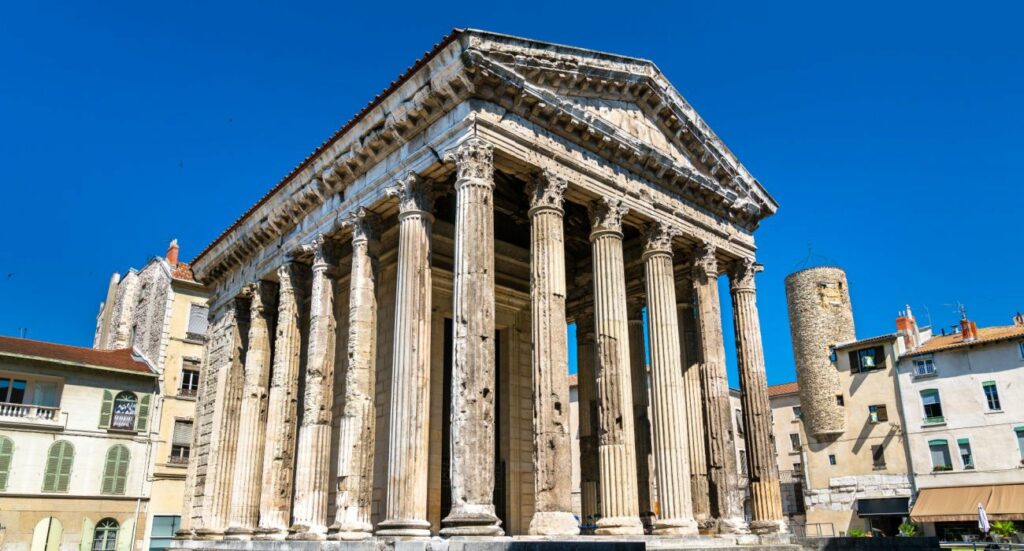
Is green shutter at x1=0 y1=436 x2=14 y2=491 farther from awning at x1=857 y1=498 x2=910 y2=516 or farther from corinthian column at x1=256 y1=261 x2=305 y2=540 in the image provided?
awning at x1=857 y1=498 x2=910 y2=516

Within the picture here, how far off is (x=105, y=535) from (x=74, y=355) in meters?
5.80

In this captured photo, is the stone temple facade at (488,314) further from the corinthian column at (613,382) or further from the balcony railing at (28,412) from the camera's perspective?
the balcony railing at (28,412)

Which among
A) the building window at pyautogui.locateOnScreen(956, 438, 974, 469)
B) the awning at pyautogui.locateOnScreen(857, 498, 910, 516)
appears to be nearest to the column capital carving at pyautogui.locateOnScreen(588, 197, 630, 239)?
the building window at pyautogui.locateOnScreen(956, 438, 974, 469)

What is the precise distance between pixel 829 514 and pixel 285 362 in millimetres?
26135

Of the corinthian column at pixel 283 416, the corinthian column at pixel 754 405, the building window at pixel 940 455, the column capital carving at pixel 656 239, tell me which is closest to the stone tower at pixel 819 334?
the building window at pixel 940 455

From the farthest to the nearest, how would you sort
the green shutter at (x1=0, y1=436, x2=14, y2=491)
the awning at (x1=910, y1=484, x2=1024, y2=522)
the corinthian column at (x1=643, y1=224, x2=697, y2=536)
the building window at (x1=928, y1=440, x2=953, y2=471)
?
the building window at (x1=928, y1=440, x2=953, y2=471) < the awning at (x1=910, y1=484, x2=1024, y2=522) < the green shutter at (x1=0, y1=436, x2=14, y2=491) < the corinthian column at (x1=643, y1=224, x2=697, y2=536)

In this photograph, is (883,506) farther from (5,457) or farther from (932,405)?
(5,457)

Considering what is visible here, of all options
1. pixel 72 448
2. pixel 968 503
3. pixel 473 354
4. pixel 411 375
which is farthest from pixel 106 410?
pixel 968 503

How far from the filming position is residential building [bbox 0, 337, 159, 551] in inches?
856

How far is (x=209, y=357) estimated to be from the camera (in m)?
20.7

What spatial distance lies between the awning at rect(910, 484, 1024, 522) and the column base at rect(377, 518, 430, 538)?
954 inches

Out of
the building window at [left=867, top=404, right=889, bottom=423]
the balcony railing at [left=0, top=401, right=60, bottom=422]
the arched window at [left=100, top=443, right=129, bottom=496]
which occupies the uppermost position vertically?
the building window at [left=867, top=404, right=889, bottom=423]

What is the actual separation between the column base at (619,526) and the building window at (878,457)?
23751 millimetres

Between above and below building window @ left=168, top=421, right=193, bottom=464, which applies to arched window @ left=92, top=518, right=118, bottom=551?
below
